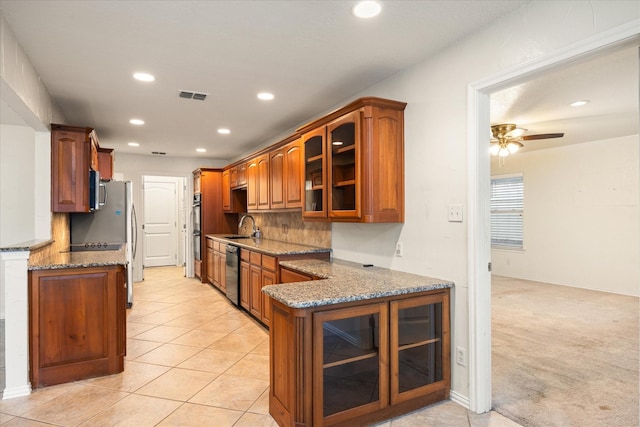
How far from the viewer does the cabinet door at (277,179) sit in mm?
4336

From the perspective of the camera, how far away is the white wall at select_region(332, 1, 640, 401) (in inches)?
75.2

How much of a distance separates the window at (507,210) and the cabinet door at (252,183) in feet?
16.7

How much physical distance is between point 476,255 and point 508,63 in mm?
1164

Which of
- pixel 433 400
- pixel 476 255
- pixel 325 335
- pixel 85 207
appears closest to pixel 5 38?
pixel 85 207

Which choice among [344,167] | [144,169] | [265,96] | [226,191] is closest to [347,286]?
[344,167]

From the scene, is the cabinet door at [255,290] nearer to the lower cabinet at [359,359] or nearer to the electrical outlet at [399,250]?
the electrical outlet at [399,250]

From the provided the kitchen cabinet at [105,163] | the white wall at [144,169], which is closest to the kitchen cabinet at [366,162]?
the kitchen cabinet at [105,163]

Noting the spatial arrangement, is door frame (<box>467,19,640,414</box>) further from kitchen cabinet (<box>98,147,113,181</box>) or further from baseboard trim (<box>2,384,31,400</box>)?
kitchen cabinet (<box>98,147,113,181</box>)

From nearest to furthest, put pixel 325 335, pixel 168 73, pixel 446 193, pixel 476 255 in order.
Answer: pixel 325 335, pixel 476 255, pixel 446 193, pixel 168 73

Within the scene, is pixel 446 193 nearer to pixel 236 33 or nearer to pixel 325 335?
pixel 325 335

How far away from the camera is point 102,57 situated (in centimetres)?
Result: 269

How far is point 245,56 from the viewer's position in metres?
2.71

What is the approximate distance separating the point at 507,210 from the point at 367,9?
251 inches

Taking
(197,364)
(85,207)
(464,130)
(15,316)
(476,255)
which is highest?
(464,130)
